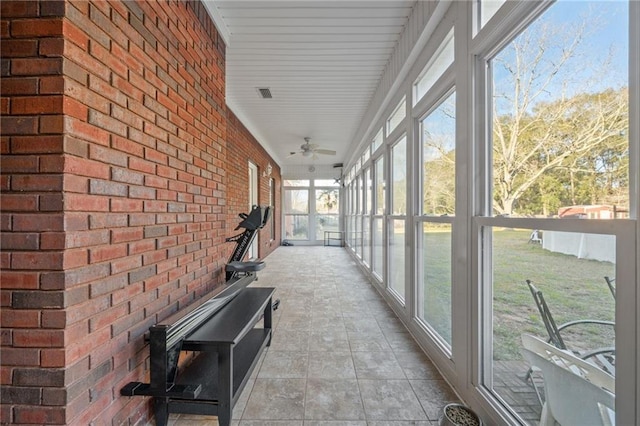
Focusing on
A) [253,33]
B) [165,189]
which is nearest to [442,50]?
[253,33]

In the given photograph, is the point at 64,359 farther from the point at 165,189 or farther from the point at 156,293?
the point at 165,189

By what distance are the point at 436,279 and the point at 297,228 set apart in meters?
8.55

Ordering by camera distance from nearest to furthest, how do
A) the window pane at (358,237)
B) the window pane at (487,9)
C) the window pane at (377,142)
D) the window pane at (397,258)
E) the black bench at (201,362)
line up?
the black bench at (201,362), the window pane at (487,9), the window pane at (397,258), the window pane at (377,142), the window pane at (358,237)

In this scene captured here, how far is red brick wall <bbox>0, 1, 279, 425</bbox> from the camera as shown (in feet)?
3.82

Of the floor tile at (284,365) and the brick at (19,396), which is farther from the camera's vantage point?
the floor tile at (284,365)

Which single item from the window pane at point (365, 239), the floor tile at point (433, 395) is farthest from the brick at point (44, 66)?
the window pane at point (365, 239)

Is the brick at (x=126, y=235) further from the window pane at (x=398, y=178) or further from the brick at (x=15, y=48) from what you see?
the window pane at (x=398, y=178)

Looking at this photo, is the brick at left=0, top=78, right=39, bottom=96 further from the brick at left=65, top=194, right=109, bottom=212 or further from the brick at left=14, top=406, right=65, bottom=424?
the brick at left=14, top=406, right=65, bottom=424

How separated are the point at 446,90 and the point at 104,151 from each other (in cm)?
237

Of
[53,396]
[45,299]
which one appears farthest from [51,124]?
[53,396]

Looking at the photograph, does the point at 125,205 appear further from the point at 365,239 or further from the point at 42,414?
the point at 365,239

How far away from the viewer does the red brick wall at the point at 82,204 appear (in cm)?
117

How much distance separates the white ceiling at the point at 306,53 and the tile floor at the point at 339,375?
10.4ft

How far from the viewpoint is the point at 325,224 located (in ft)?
36.2
